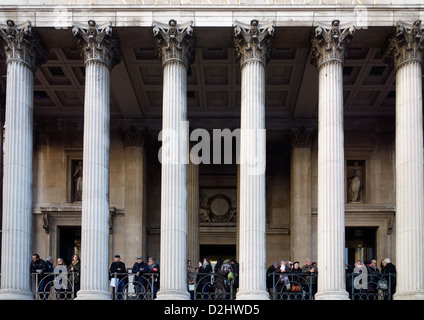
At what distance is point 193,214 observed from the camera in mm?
64000

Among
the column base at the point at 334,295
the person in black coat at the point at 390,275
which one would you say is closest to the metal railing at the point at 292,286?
the column base at the point at 334,295

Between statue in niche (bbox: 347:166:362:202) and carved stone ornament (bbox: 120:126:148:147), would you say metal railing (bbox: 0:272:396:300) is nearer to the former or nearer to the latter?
statue in niche (bbox: 347:166:362:202)

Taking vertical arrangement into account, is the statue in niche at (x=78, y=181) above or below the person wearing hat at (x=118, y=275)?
above

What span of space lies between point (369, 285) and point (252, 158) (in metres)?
8.24

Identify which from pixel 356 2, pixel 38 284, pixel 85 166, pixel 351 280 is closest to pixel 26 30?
pixel 85 166

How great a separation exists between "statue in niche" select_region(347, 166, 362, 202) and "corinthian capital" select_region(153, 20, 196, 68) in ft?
55.8

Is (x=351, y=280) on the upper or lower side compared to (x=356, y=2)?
lower

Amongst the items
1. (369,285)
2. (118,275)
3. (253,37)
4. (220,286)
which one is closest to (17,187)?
(118,275)

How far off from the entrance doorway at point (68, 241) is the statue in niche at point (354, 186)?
16196 mm

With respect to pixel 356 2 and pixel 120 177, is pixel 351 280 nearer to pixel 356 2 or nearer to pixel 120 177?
pixel 356 2

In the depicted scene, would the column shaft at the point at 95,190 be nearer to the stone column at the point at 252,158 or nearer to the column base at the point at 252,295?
the column base at the point at 252,295

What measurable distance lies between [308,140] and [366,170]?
398 centimetres

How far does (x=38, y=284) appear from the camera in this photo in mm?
53250

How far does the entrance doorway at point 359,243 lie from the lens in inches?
2581
